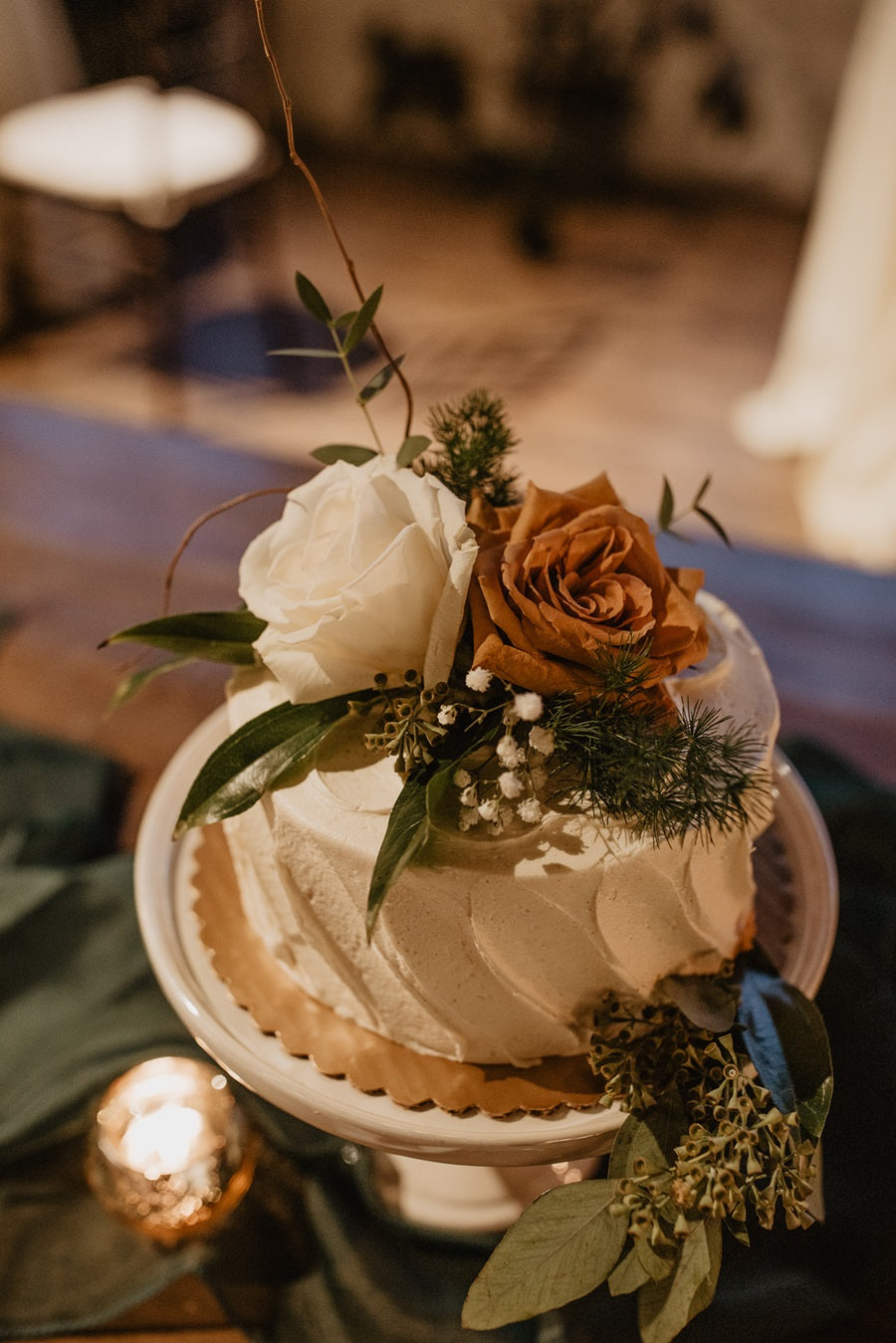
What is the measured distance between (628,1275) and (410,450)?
0.50m

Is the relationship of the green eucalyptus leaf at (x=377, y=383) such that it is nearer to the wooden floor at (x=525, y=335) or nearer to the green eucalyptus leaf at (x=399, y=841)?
the green eucalyptus leaf at (x=399, y=841)

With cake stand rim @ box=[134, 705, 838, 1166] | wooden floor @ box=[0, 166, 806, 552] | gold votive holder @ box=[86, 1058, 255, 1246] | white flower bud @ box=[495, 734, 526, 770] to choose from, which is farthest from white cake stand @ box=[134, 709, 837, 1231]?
wooden floor @ box=[0, 166, 806, 552]

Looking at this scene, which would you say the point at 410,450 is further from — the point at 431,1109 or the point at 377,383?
the point at 431,1109

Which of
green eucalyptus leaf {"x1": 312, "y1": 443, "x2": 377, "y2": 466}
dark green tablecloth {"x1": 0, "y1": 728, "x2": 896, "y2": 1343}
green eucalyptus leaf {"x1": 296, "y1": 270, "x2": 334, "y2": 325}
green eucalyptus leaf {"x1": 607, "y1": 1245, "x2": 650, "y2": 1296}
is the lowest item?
dark green tablecloth {"x1": 0, "y1": 728, "x2": 896, "y2": 1343}

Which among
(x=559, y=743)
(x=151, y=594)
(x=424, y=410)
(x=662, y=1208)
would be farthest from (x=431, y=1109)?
(x=424, y=410)

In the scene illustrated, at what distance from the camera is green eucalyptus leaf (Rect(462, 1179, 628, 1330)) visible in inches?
22.3

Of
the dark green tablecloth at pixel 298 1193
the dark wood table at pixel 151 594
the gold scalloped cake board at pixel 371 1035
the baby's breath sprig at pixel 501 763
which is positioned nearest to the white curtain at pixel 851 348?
the dark wood table at pixel 151 594

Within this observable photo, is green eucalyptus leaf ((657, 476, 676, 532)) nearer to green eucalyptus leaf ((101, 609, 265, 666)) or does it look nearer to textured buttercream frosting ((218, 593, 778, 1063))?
textured buttercream frosting ((218, 593, 778, 1063))

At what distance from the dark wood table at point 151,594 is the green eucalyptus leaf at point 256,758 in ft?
1.78

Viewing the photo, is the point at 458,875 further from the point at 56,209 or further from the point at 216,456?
the point at 56,209

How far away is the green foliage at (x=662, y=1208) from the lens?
1.88ft

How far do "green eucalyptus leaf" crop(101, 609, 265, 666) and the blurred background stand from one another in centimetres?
58

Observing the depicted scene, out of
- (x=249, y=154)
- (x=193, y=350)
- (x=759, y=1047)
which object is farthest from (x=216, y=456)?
(x=193, y=350)

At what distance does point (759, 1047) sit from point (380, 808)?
0.28 meters
